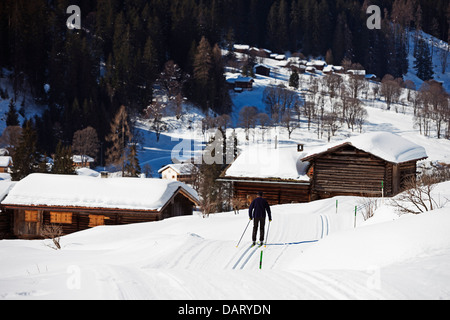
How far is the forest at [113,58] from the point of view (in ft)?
246

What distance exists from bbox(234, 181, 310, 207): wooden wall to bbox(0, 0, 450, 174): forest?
3033cm

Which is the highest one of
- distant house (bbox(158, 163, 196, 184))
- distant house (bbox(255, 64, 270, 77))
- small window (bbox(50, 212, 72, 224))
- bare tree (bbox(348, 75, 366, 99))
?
distant house (bbox(255, 64, 270, 77))

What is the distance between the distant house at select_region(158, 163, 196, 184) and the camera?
60.9 meters

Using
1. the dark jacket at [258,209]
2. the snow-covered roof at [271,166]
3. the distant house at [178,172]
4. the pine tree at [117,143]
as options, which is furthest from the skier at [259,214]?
the pine tree at [117,143]

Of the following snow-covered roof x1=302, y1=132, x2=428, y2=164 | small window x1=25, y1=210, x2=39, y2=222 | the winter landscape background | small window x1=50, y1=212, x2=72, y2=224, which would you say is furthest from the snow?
snow-covered roof x1=302, y1=132, x2=428, y2=164

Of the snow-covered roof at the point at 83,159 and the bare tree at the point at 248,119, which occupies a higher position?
the bare tree at the point at 248,119

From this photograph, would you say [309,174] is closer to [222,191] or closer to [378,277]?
[222,191]

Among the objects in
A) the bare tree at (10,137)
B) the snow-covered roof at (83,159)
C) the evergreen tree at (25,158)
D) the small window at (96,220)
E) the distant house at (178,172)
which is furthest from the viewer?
the snow-covered roof at (83,159)

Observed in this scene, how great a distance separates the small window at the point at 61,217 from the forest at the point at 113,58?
89.6ft

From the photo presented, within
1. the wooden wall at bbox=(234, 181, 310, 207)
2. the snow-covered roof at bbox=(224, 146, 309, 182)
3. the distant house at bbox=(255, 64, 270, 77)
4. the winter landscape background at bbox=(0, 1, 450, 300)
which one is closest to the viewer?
the winter landscape background at bbox=(0, 1, 450, 300)

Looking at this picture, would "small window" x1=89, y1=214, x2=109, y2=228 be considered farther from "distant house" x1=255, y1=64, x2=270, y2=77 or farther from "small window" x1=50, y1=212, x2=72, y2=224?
"distant house" x1=255, y1=64, x2=270, y2=77

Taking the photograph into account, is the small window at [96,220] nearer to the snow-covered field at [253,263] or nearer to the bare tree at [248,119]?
the snow-covered field at [253,263]

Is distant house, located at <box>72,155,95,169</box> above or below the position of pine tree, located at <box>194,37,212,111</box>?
below

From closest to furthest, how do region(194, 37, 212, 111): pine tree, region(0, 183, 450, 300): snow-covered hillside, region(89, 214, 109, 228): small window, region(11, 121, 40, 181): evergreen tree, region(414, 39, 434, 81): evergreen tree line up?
1. region(0, 183, 450, 300): snow-covered hillside
2. region(89, 214, 109, 228): small window
3. region(11, 121, 40, 181): evergreen tree
4. region(194, 37, 212, 111): pine tree
5. region(414, 39, 434, 81): evergreen tree
